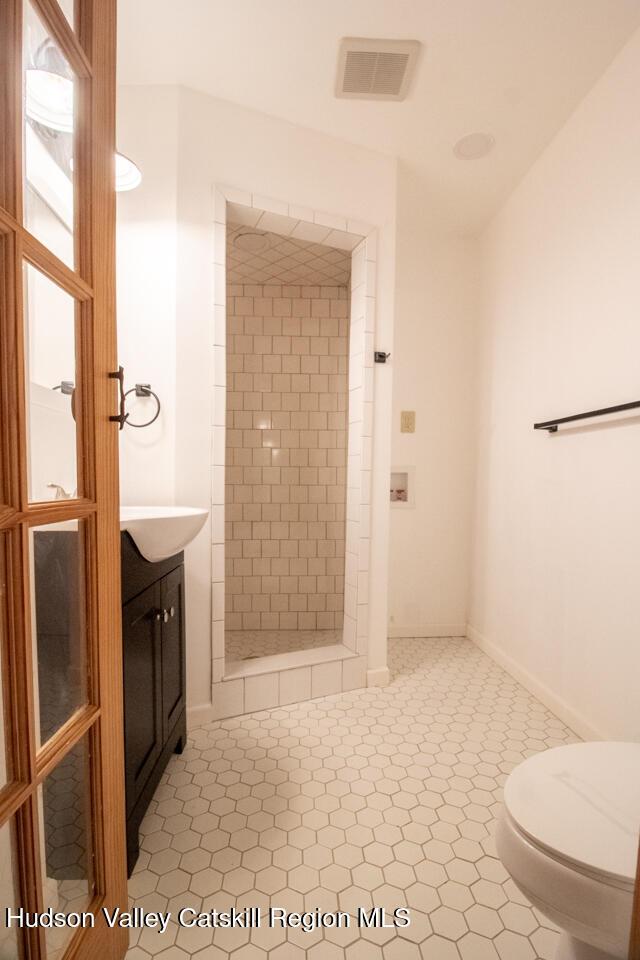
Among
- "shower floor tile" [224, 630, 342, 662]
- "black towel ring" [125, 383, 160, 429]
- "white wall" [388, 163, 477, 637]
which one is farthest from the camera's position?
"white wall" [388, 163, 477, 637]

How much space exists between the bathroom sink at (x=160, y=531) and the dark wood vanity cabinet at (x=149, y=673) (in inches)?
1.1

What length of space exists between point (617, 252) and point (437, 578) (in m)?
1.98

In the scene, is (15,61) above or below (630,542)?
above

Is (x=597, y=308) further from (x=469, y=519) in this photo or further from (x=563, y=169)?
(x=469, y=519)

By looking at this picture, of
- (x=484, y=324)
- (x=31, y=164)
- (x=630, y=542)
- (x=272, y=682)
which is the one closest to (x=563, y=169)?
(x=484, y=324)

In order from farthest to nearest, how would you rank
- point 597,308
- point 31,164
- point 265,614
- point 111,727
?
point 265,614
point 597,308
point 111,727
point 31,164

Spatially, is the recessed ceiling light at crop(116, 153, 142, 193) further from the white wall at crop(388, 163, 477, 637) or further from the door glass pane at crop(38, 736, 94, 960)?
the white wall at crop(388, 163, 477, 637)

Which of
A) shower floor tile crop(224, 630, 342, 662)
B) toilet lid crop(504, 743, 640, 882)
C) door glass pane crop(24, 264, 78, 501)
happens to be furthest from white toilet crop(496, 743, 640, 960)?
shower floor tile crop(224, 630, 342, 662)

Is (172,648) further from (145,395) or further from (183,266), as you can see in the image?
(183,266)

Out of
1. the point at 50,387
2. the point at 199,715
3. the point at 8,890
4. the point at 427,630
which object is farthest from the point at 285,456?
the point at 8,890

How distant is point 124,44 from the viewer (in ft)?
5.24

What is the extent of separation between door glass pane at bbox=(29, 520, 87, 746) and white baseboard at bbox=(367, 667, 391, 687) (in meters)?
1.67

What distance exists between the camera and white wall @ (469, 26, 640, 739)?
162cm

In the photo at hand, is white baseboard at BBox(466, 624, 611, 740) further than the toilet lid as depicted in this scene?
Yes
